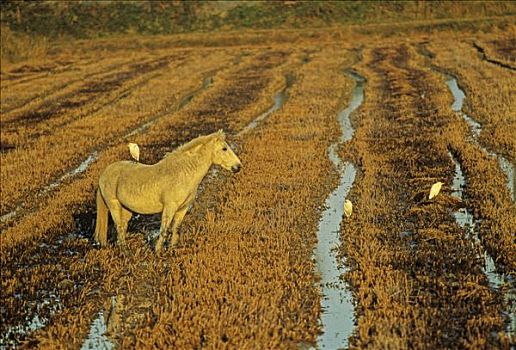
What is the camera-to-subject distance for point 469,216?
1276 centimetres

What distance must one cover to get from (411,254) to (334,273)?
117cm

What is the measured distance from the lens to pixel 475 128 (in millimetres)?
20844

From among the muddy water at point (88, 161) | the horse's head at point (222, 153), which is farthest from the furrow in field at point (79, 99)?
the horse's head at point (222, 153)

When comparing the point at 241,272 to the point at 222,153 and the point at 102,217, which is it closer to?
the point at 222,153

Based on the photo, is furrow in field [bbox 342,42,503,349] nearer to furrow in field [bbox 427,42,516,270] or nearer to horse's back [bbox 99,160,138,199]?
furrow in field [bbox 427,42,516,270]

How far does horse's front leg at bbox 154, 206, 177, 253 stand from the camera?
11023mm

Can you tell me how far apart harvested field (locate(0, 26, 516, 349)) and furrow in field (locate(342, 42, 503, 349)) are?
3 centimetres

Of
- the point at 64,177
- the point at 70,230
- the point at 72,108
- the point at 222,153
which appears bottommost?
the point at 72,108

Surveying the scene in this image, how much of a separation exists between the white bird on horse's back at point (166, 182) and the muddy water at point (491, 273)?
358cm

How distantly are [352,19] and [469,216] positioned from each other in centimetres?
5719

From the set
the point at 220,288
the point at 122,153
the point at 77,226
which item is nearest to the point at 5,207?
the point at 77,226

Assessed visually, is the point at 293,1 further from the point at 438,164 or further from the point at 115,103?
the point at 438,164

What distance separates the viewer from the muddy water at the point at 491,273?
872 centimetres

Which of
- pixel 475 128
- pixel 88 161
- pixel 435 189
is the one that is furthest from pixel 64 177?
pixel 475 128
